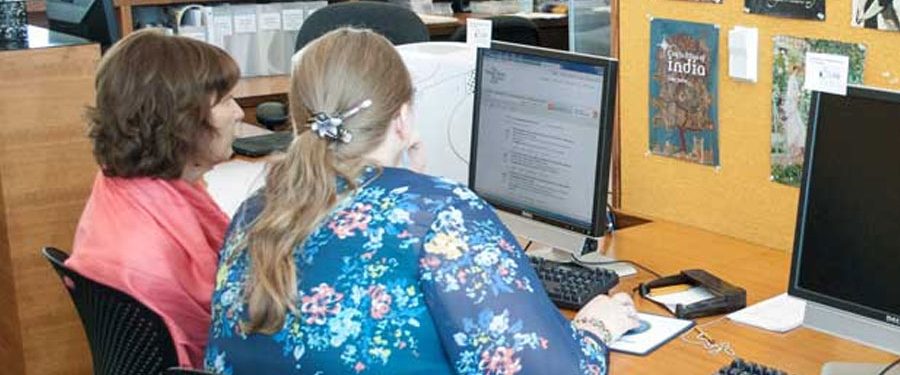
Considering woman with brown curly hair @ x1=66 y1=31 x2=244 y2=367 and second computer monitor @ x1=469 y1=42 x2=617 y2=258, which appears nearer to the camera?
woman with brown curly hair @ x1=66 y1=31 x2=244 y2=367

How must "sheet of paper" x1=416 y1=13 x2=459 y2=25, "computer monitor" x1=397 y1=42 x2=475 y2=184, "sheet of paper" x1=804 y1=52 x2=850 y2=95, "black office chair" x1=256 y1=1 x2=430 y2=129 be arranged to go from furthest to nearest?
1. "sheet of paper" x1=416 y1=13 x2=459 y2=25
2. "black office chair" x1=256 y1=1 x2=430 y2=129
3. "computer monitor" x1=397 y1=42 x2=475 y2=184
4. "sheet of paper" x1=804 y1=52 x2=850 y2=95

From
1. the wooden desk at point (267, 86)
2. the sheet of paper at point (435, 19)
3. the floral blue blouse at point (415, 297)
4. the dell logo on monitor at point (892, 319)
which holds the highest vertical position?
the floral blue blouse at point (415, 297)

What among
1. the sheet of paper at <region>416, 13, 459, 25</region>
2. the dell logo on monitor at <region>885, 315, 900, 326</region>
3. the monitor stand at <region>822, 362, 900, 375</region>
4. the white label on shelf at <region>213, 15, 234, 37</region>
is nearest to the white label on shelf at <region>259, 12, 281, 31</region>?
the white label on shelf at <region>213, 15, 234, 37</region>

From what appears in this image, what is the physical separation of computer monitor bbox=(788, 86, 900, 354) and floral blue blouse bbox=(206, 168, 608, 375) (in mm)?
399

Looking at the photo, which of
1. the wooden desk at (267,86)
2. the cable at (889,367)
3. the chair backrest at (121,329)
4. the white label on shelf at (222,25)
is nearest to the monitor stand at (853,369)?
the cable at (889,367)

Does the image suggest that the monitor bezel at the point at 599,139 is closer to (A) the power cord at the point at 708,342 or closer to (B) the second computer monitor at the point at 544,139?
(B) the second computer monitor at the point at 544,139

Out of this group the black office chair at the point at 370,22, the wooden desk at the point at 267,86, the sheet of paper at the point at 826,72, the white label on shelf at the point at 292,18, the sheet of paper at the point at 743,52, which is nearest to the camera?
the sheet of paper at the point at 826,72

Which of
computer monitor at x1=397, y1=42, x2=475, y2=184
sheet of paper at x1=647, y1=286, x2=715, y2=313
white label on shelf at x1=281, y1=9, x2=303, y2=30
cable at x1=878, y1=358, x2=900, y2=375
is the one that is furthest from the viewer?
white label on shelf at x1=281, y1=9, x2=303, y2=30

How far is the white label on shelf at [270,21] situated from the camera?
4383 mm

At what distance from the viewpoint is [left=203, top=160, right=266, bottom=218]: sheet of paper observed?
2.72 meters

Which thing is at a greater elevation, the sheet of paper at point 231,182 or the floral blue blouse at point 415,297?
the floral blue blouse at point 415,297

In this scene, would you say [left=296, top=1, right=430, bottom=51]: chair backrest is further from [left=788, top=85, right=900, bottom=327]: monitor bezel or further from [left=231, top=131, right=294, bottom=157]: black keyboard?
[left=788, top=85, right=900, bottom=327]: monitor bezel

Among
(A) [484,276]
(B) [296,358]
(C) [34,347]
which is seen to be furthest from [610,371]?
(C) [34,347]

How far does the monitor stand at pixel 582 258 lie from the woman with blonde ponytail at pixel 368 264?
0.66 m
